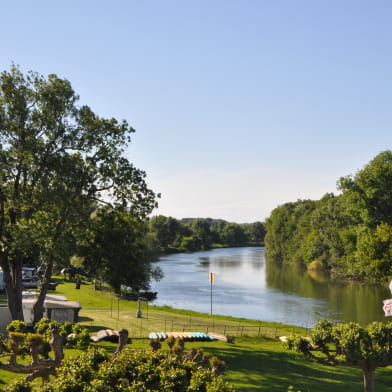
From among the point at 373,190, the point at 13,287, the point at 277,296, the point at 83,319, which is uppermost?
the point at 373,190

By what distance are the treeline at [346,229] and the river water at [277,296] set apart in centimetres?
456

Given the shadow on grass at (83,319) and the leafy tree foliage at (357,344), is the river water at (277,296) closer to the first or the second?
the shadow on grass at (83,319)

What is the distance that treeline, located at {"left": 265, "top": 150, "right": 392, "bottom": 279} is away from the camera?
58594mm

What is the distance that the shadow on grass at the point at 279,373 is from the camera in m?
23.3

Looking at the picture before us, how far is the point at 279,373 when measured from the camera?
25797 mm

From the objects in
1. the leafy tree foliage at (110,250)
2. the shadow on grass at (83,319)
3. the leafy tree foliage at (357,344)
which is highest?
the leafy tree foliage at (110,250)

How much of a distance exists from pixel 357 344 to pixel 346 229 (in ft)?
246

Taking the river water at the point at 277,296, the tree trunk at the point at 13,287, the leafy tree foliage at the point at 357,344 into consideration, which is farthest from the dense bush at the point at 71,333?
the river water at the point at 277,296

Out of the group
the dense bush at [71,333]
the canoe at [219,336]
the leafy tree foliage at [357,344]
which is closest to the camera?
the dense bush at [71,333]

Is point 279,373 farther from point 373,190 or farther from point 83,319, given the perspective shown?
point 373,190

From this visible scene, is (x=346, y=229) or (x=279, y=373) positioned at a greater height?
(x=346, y=229)

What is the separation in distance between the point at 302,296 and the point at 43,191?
A: 47214mm

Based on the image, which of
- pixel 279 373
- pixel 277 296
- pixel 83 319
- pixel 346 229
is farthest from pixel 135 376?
pixel 346 229

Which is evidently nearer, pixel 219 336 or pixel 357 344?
pixel 357 344
